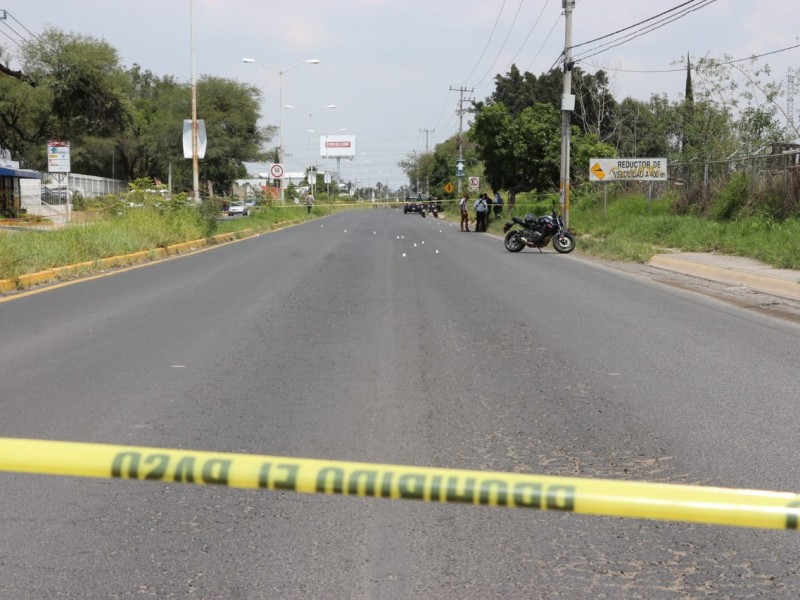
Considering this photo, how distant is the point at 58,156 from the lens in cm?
2241

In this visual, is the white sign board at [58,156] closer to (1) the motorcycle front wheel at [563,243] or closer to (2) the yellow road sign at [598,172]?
(1) the motorcycle front wheel at [563,243]

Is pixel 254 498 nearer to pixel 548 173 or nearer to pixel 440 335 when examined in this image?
pixel 440 335

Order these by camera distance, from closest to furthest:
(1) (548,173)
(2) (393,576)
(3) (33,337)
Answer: (2) (393,576) < (3) (33,337) < (1) (548,173)

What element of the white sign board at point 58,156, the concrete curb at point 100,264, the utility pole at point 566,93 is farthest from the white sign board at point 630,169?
the white sign board at point 58,156

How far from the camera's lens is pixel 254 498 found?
4203 millimetres

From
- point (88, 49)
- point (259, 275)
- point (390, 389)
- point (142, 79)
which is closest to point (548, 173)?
point (88, 49)

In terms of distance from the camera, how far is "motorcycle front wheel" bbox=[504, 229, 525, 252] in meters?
23.3

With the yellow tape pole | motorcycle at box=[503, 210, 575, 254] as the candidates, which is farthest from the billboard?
the yellow tape pole

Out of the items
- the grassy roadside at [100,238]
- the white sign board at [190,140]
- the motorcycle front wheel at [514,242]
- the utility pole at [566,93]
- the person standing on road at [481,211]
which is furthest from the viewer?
the person standing on road at [481,211]

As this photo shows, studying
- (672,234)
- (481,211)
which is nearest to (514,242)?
(672,234)

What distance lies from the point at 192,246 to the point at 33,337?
1530 cm

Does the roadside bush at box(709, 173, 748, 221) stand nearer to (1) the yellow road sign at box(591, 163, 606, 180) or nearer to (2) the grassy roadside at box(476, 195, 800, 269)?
(2) the grassy roadside at box(476, 195, 800, 269)

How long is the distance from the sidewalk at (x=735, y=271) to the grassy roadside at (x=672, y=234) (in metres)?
0.44

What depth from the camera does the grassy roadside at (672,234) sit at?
17547 mm
